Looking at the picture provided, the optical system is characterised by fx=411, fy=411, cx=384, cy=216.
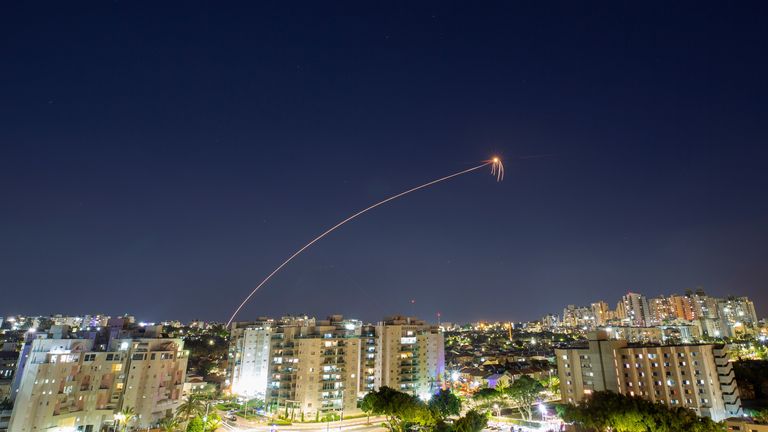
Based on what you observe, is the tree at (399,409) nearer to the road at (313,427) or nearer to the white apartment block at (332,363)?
the road at (313,427)

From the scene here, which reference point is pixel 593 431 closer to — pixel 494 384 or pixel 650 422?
pixel 650 422

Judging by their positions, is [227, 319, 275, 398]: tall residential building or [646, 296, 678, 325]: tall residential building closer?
[227, 319, 275, 398]: tall residential building

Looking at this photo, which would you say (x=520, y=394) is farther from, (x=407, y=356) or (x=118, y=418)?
(x=118, y=418)

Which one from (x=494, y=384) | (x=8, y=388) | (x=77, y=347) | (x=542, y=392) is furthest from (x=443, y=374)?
(x=8, y=388)

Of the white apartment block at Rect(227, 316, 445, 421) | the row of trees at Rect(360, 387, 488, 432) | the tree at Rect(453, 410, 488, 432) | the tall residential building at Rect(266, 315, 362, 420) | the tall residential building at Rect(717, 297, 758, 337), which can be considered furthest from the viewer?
the tall residential building at Rect(717, 297, 758, 337)

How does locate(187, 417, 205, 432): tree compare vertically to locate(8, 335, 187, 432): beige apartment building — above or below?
below

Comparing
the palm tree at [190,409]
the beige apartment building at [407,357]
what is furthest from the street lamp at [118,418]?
the beige apartment building at [407,357]

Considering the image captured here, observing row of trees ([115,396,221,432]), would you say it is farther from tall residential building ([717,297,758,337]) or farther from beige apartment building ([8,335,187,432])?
tall residential building ([717,297,758,337])

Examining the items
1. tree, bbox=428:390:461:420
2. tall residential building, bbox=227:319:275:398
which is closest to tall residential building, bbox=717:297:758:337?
tree, bbox=428:390:461:420
